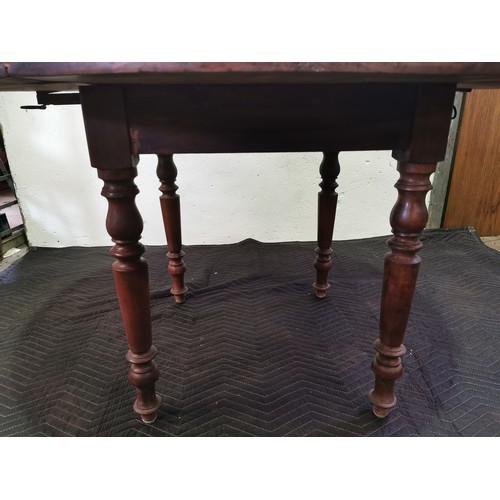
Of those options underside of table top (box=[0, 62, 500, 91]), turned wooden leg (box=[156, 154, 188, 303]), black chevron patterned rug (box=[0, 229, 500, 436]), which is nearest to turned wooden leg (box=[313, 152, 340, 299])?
black chevron patterned rug (box=[0, 229, 500, 436])

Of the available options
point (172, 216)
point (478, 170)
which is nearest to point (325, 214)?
point (172, 216)

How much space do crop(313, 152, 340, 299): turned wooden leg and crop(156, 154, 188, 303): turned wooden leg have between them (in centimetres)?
45

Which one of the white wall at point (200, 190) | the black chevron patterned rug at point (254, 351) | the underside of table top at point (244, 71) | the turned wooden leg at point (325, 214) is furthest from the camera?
the white wall at point (200, 190)

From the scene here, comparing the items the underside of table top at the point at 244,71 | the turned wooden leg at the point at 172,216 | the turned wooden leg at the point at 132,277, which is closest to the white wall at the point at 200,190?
the turned wooden leg at the point at 172,216

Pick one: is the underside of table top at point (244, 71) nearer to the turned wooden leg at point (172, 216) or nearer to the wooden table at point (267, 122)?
the wooden table at point (267, 122)

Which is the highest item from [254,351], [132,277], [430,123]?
[430,123]

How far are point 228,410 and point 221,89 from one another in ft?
2.14

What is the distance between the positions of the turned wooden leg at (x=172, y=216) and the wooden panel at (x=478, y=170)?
1.42 m

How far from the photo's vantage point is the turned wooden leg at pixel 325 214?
1.17m

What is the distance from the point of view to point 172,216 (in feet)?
4.01

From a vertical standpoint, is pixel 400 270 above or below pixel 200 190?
above

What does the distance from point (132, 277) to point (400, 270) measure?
470mm

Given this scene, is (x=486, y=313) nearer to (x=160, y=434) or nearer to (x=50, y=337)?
(x=160, y=434)

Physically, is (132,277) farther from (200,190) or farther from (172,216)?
(200,190)
